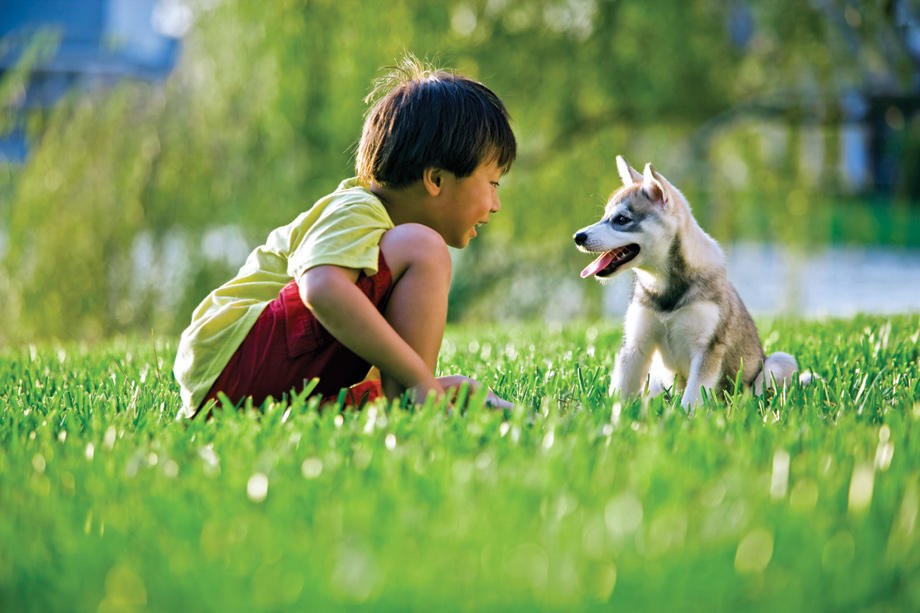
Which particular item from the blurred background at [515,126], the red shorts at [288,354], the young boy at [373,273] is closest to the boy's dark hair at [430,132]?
the young boy at [373,273]

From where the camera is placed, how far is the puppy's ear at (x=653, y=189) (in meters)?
2.85

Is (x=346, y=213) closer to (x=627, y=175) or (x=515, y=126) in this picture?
(x=627, y=175)

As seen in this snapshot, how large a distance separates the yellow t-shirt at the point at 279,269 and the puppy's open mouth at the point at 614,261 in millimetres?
720

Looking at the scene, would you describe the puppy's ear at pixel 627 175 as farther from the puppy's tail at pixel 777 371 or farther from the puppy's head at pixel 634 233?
the puppy's tail at pixel 777 371

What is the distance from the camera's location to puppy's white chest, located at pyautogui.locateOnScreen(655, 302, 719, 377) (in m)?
2.68

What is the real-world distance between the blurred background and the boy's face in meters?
4.29

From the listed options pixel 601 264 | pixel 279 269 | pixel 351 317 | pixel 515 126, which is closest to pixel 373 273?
pixel 351 317

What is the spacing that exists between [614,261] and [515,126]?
5668mm

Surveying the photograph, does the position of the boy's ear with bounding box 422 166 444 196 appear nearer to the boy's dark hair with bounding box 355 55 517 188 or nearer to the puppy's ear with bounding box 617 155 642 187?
the boy's dark hair with bounding box 355 55 517 188

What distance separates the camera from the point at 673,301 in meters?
2.78

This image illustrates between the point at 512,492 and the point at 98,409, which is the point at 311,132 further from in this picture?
the point at 512,492

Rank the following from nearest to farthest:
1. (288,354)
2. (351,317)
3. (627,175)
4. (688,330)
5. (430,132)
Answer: (351,317) → (288,354) → (430,132) → (688,330) → (627,175)

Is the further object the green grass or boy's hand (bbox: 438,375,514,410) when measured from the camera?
boy's hand (bbox: 438,375,514,410)

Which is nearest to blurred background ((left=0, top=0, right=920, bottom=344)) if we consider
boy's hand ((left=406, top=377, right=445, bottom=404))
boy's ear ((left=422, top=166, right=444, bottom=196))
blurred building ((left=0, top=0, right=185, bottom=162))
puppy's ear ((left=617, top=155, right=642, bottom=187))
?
blurred building ((left=0, top=0, right=185, bottom=162))
